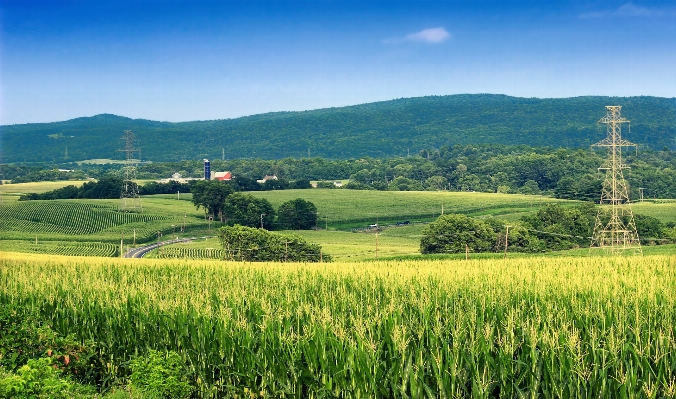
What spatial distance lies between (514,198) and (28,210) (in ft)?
330

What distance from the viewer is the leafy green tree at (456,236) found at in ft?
318

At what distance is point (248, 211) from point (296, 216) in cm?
862

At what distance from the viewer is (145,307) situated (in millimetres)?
17469

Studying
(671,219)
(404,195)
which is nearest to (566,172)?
(404,195)

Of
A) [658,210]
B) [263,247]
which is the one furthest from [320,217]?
[658,210]

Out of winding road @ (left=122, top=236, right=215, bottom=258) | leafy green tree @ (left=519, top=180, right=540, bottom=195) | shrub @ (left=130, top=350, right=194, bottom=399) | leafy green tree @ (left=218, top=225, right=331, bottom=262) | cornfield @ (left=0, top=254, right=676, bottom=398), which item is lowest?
winding road @ (left=122, top=236, right=215, bottom=258)

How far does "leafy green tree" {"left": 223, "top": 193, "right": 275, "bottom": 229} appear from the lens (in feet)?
440

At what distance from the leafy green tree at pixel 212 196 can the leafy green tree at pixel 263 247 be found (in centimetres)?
4570

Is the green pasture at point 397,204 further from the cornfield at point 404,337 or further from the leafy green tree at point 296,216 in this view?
the cornfield at point 404,337

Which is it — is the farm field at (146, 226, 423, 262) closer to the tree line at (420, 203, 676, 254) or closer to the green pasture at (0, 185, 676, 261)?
the green pasture at (0, 185, 676, 261)

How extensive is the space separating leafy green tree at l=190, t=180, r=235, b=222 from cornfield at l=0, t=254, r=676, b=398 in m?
125

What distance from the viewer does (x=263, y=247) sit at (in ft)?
311

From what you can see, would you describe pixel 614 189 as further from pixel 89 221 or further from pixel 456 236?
pixel 89 221

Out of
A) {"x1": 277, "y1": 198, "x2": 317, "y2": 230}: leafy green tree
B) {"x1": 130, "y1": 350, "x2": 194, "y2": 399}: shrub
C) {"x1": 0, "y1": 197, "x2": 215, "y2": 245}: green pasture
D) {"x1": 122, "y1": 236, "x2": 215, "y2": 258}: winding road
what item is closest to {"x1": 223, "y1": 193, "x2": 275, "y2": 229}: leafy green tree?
{"x1": 277, "y1": 198, "x2": 317, "y2": 230}: leafy green tree
